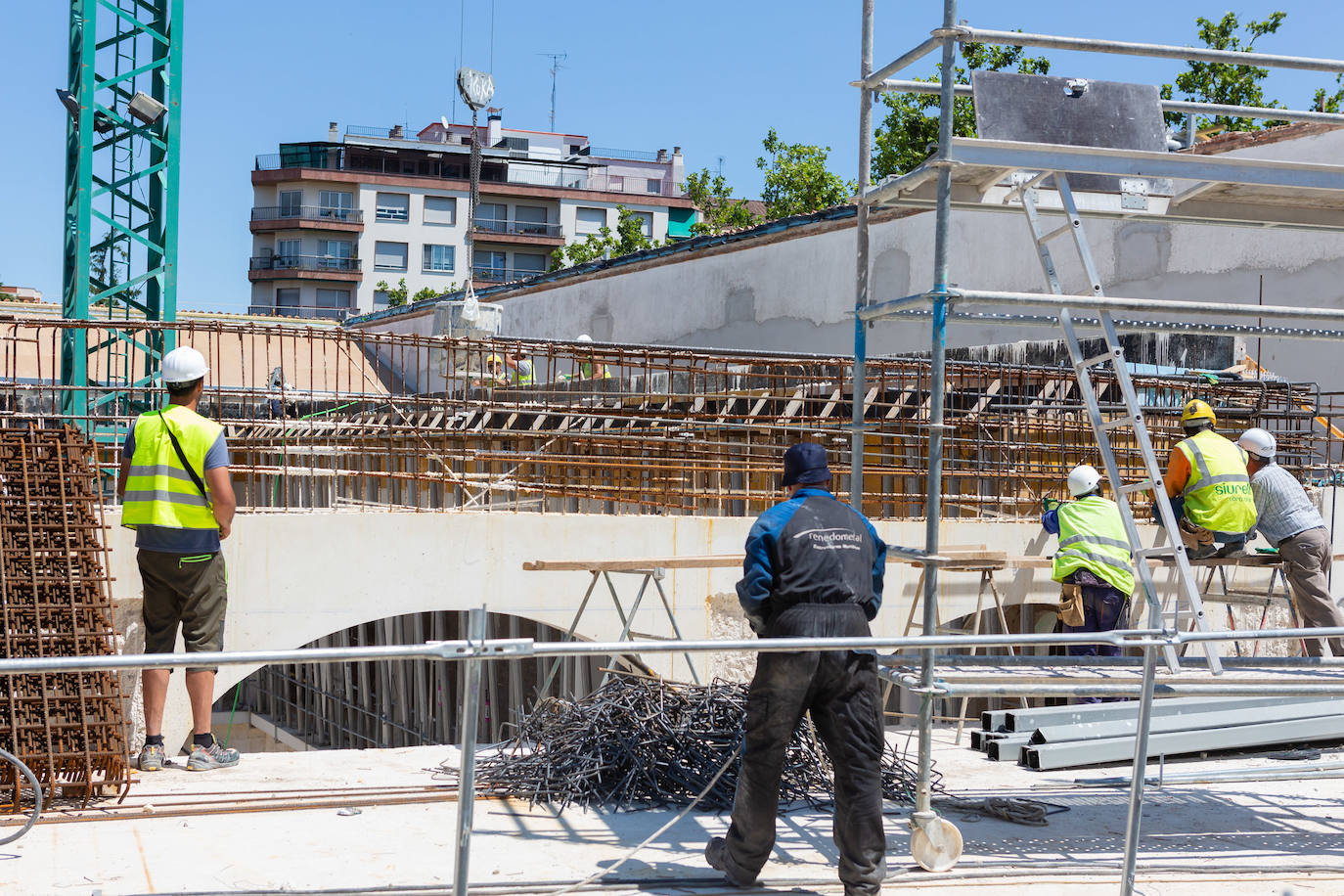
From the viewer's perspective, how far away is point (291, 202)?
226 ft

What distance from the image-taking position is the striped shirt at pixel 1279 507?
8.96 m

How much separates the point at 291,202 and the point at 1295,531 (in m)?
66.3

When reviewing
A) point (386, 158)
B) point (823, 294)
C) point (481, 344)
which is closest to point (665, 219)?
point (386, 158)

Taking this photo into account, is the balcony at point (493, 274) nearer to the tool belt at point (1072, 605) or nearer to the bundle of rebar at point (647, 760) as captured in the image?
the tool belt at point (1072, 605)

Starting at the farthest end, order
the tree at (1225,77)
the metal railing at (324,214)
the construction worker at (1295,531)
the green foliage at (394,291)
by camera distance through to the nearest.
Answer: the metal railing at (324,214)
the green foliage at (394,291)
the tree at (1225,77)
the construction worker at (1295,531)

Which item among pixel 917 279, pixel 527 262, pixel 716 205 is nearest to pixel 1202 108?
pixel 917 279

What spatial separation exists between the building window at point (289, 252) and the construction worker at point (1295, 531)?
64839 mm

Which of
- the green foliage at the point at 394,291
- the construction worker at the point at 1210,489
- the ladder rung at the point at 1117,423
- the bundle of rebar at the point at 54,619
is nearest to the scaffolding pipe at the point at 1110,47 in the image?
Answer: the ladder rung at the point at 1117,423

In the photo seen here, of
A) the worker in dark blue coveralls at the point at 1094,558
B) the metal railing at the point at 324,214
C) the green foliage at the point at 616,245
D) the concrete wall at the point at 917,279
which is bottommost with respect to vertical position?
the worker in dark blue coveralls at the point at 1094,558

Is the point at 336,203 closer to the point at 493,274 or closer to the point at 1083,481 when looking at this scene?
the point at 493,274

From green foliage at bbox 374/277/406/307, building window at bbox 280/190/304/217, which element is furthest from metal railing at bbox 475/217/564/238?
building window at bbox 280/190/304/217

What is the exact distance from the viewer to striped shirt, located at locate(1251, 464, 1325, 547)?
29.4 ft

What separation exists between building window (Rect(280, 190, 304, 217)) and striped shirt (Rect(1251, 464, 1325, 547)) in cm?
6514

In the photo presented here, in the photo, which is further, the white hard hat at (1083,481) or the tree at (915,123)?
the tree at (915,123)
